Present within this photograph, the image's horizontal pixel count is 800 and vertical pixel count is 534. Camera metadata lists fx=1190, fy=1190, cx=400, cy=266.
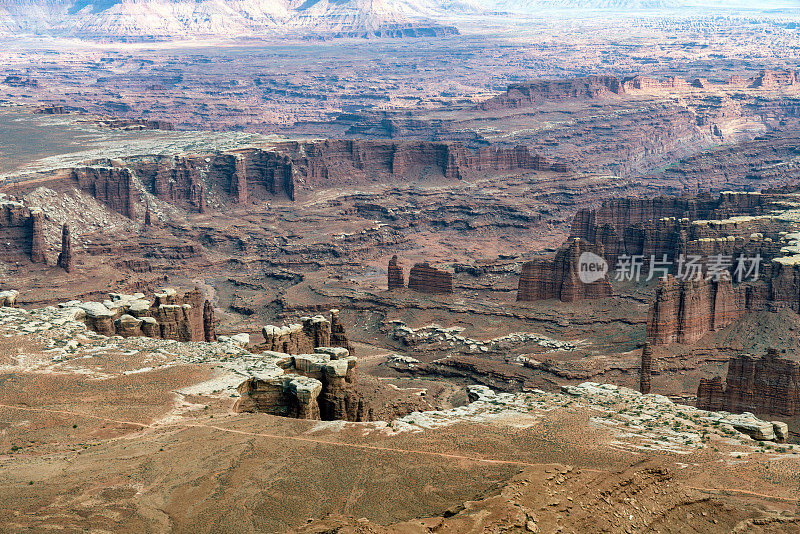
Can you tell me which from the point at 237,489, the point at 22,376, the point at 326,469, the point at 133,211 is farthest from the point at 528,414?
the point at 133,211

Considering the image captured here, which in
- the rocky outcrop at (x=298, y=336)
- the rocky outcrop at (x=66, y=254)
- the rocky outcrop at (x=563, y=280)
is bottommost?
the rocky outcrop at (x=66, y=254)

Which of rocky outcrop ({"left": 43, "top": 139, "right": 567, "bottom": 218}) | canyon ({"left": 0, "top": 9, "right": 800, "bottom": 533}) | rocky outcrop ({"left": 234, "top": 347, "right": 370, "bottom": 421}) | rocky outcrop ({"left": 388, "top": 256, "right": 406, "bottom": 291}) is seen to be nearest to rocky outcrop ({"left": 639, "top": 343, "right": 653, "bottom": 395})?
canyon ({"left": 0, "top": 9, "right": 800, "bottom": 533})

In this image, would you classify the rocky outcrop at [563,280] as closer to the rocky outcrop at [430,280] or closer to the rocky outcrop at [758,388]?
the rocky outcrop at [430,280]

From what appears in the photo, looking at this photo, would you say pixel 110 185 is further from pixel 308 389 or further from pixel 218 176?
pixel 308 389

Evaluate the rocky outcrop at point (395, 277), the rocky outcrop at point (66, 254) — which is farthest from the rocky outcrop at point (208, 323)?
the rocky outcrop at point (66, 254)

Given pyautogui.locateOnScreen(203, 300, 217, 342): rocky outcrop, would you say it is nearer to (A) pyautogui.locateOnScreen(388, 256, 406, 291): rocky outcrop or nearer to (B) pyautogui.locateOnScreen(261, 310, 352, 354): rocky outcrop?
(B) pyautogui.locateOnScreen(261, 310, 352, 354): rocky outcrop

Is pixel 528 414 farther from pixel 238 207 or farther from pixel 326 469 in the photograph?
pixel 238 207

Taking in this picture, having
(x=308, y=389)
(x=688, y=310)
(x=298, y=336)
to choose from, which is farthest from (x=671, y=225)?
(x=308, y=389)
